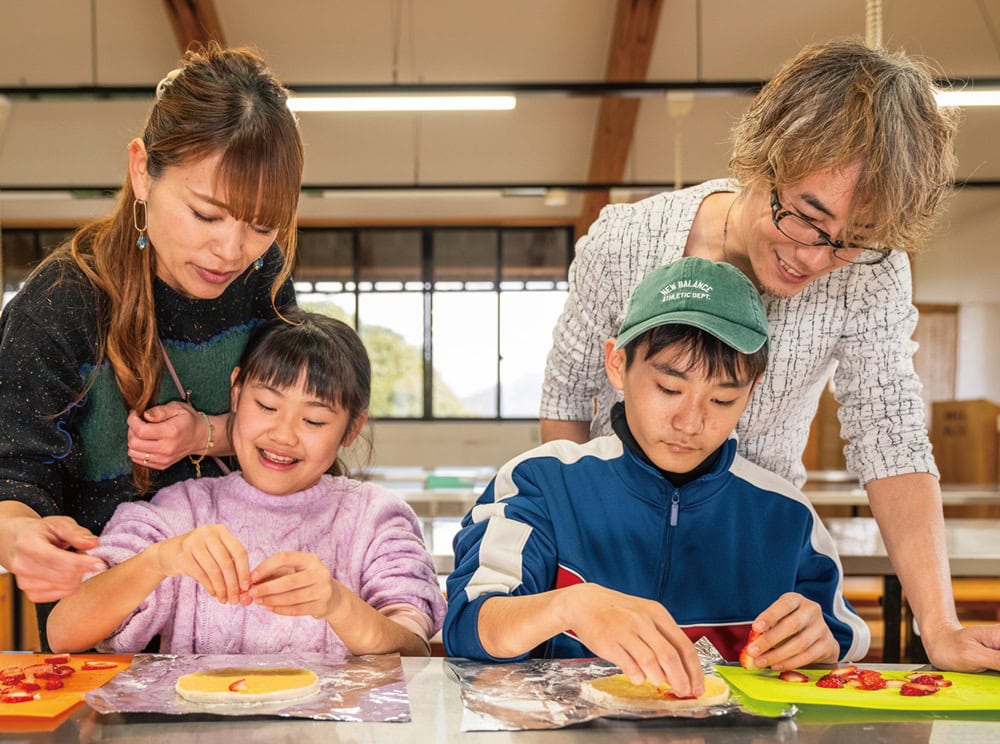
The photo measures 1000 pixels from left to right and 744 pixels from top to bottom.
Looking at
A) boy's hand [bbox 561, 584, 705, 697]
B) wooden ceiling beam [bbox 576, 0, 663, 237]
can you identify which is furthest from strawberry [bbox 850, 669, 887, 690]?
wooden ceiling beam [bbox 576, 0, 663, 237]

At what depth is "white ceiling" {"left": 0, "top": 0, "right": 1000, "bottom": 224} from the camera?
315 inches

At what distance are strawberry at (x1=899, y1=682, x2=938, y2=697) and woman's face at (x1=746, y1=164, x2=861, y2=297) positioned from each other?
0.59 metres

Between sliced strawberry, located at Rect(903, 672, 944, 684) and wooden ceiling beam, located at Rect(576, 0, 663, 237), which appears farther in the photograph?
wooden ceiling beam, located at Rect(576, 0, 663, 237)

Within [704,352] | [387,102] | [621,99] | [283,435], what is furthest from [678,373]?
[621,99]

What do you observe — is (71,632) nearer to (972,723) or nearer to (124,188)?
(124,188)

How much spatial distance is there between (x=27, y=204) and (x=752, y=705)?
10.8 m

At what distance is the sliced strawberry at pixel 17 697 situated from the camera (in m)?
1.07

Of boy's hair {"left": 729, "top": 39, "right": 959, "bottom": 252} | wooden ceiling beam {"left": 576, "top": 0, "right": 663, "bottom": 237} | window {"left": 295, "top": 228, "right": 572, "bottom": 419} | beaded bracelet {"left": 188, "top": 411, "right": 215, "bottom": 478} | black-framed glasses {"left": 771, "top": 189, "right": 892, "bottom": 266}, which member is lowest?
beaded bracelet {"left": 188, "top": 411, "right": 215, "bottom": 478}

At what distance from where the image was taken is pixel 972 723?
1085mm

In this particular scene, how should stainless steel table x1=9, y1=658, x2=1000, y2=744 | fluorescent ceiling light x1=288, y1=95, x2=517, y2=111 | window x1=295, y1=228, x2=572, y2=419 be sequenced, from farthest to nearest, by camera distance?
window x1=295, y1=228, x2=572, y2=419 → fluorescent ceiling light x1=288, y1=95, x2=517, y2=111 → stainless steel table x1=9, y1=658, x2=1000, y2=744

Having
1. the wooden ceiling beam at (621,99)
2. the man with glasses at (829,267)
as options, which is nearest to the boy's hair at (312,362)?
the man with glasses at (829,267)

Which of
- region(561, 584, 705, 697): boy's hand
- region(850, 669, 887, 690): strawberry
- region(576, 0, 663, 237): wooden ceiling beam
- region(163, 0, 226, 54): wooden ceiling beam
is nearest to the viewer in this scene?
region(561, 584, 705, 697): boy's hand

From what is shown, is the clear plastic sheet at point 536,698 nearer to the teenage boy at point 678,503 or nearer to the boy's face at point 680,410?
the teenage boy at point 678,503

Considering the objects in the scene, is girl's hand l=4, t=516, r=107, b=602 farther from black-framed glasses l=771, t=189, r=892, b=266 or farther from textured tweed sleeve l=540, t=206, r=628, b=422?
black-framed glasses l=771, t=189, r=892, b=266
